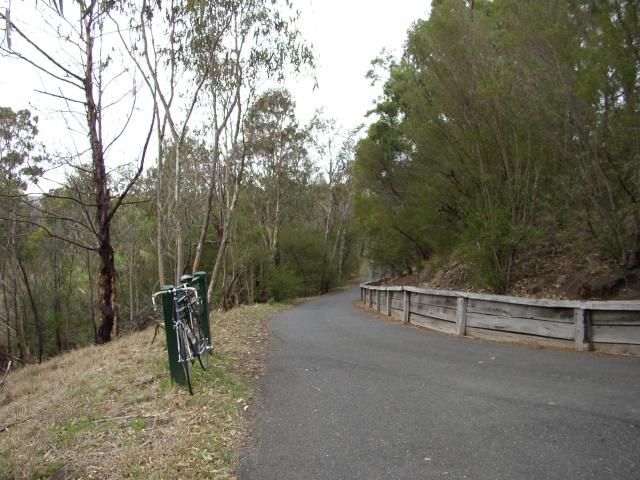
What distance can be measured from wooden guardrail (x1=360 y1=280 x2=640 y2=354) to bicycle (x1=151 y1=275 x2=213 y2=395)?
4.93 metres

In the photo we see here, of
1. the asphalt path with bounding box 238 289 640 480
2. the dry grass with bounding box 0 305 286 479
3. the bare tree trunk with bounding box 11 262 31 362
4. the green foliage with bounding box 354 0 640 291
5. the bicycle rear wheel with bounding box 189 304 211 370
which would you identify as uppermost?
the green foliage with bounding box 354 0 640 291

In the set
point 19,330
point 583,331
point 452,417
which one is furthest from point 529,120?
point 19,330

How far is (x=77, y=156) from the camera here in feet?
47.7

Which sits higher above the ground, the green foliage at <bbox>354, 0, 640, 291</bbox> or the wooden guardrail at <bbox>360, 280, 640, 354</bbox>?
the green foliage at <bbox>354, 0, 640, 291</bbox>

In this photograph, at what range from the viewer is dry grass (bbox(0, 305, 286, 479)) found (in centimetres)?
411

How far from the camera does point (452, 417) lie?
15.6ft

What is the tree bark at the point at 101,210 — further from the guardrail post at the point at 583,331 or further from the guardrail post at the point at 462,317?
the guardrail post at the point at 583,331

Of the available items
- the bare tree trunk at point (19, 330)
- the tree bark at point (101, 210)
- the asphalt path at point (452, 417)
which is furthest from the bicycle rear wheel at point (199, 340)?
the bare tree trunk at point (19, 330)

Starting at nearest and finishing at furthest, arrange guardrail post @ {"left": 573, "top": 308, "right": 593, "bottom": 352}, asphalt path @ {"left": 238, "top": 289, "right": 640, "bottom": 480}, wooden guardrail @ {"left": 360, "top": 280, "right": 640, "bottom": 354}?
asphalt path @ {"left": 238, "top": 289, "right": 640, "bottom": 480}
wooden guardrail @ {"left": 360, "top": 280, "right": 640, "bottom": 354}
guardrail post @ {"left": 573, "top": 308, "right": 593, "bottom": 352}

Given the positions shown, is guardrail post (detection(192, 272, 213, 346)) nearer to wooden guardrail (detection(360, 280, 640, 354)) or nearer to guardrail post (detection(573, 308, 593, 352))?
wooden guardrail (detection(360, 280, 640, 354))

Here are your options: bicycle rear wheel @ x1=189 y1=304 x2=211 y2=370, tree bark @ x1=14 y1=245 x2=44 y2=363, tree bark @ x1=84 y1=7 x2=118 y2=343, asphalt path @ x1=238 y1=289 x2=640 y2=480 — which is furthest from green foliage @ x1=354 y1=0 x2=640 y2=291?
tree bark @ x1=14 y1=245 x2=44 y2=363

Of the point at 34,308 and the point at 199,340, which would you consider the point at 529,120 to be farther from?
the point at 34,308

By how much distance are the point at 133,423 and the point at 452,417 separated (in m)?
3.10

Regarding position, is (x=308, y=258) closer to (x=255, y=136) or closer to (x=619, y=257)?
(x=255, y=136)
